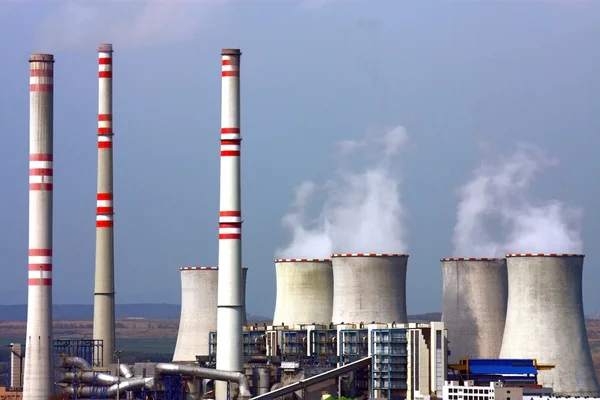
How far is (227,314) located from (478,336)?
9.75m

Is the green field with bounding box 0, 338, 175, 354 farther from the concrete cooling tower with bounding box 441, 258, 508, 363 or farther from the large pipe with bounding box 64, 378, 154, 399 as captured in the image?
the large pipe with bounding box 64, 378, 154, 399

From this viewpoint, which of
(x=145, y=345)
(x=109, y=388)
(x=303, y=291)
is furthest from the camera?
(x=145, y=345)

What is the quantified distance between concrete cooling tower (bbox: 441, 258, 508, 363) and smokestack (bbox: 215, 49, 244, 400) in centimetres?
869

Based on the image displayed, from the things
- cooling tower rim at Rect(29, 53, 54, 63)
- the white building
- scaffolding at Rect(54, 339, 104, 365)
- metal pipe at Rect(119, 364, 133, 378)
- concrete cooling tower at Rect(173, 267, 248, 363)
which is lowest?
the white building

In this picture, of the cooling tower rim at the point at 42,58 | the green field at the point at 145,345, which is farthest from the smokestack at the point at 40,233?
the green field at the point at 145,345

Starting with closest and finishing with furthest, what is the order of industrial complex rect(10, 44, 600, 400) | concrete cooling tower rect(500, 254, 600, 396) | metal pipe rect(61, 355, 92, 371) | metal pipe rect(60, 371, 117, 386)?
industrial complex rect(10, 44, 600, 400) < concrete cooling tower rect(500, 254, 600, 396) < metal pipe rect(60, 371, 117, 386) < metal pipe rect(61, 355, 92, 371)

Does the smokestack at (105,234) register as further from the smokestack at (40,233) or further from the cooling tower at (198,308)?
the smokestack at (40,233)

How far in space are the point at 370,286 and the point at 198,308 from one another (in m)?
6.63

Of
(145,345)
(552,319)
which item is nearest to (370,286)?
(552,319)

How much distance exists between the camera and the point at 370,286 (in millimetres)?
40031

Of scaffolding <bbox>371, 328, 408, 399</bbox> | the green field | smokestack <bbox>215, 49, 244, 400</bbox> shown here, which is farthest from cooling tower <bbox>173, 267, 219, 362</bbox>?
the green field

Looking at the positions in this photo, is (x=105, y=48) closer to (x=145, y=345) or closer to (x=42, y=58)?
(x=42, y=58)

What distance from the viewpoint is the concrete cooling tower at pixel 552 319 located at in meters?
37.8

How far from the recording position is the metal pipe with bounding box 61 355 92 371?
4034 cm
